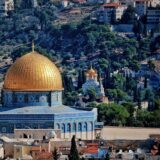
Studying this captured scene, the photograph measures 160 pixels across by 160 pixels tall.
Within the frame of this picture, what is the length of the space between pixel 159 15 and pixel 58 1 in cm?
2206

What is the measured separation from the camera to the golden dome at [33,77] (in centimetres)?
6625

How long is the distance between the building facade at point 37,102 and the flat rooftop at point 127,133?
1.17 metres

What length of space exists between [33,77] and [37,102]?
3.53 ft

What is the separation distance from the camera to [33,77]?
6631 cm

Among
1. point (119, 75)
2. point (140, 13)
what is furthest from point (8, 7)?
point (119, 75)

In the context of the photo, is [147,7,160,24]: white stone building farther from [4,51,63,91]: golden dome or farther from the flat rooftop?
[4,51,63,91]: golden dome

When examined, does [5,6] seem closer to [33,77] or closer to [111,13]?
[111,13]

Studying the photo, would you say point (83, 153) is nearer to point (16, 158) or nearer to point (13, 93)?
point (16, 158)

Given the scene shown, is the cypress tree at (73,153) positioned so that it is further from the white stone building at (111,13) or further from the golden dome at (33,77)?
the white stone building at (111,13)

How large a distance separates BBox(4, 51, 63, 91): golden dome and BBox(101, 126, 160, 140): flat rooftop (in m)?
3.23

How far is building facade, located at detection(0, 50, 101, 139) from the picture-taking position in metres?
65.4

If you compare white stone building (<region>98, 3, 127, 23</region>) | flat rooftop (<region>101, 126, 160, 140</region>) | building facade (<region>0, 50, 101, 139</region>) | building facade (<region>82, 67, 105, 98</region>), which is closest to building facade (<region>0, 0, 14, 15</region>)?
white stone building (<region>98, 3, 127, 23</region>)

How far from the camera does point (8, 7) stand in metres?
145

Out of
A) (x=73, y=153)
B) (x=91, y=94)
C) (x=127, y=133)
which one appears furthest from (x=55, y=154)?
(x=91, y=94)
